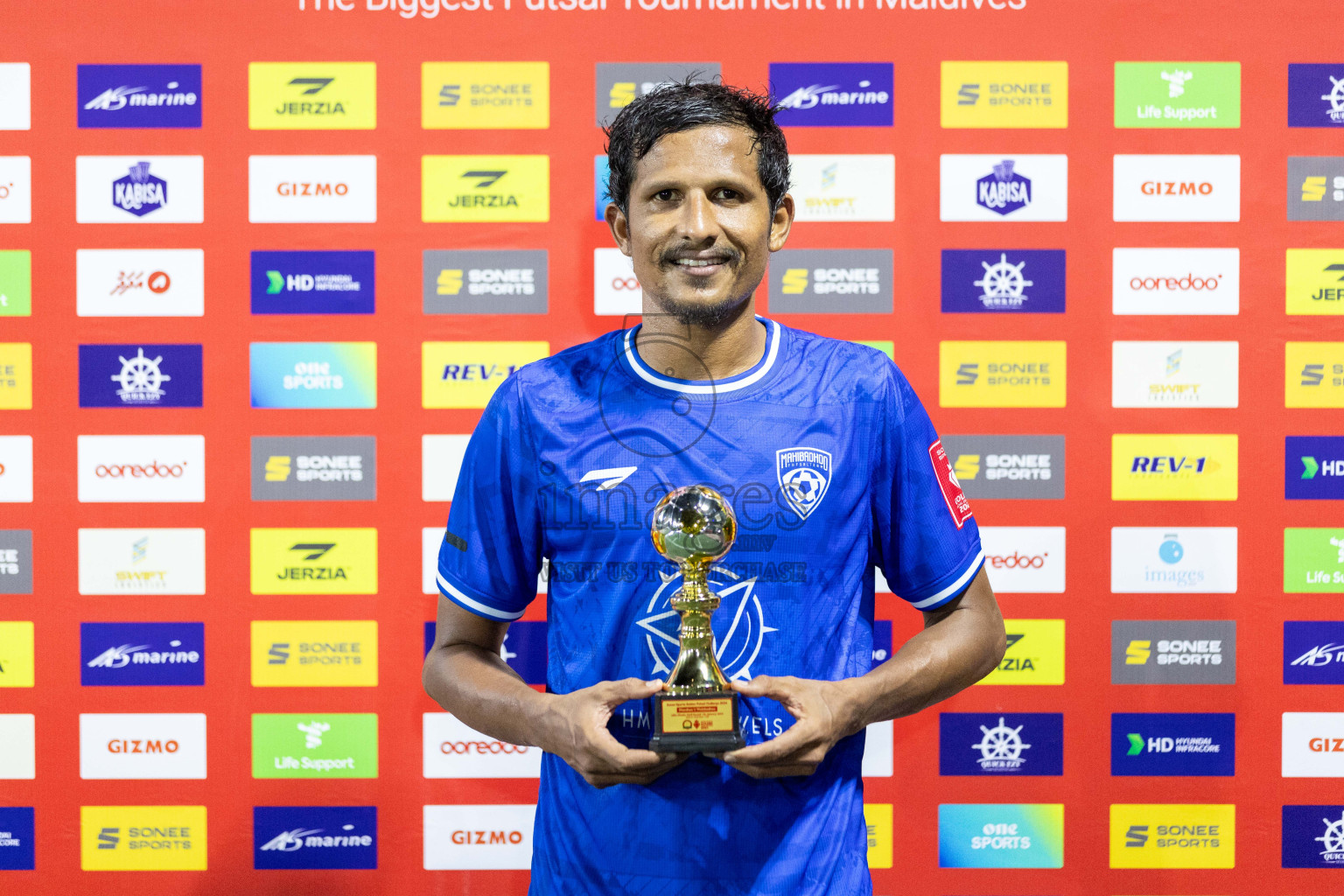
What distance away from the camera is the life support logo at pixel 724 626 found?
1070mm

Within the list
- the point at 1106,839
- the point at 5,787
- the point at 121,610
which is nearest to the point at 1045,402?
the point at 1106,839

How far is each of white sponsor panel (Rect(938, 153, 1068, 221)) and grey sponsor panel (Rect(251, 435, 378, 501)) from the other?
4.57 feet

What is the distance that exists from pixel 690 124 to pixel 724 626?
608 millimetres

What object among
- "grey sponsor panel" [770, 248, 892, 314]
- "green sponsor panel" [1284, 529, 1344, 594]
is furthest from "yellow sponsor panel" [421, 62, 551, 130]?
"green sponsor panel" [1284, 529, 1344, 594]

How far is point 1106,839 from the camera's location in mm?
2043

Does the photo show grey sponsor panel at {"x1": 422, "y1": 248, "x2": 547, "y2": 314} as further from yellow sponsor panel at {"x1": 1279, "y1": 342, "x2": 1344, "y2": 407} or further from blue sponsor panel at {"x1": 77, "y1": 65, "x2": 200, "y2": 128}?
yellow sponsor panel at {"x1": 1279, "y1": 342, "x2": 1344, "y2": 407}

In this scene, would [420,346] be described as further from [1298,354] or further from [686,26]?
[1298,354]

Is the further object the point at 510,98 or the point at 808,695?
the point at 510,98

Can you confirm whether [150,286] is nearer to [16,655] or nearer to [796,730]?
[16,655]

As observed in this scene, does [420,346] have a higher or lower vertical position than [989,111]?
lower

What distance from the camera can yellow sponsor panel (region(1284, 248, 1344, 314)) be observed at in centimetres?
201

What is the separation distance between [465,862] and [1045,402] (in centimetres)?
166

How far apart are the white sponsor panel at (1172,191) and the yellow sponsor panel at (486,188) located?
1.27 m

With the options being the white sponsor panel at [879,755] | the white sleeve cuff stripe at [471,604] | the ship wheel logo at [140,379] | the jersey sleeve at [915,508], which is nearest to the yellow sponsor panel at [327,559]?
the ship wheel logo at [140,379]
